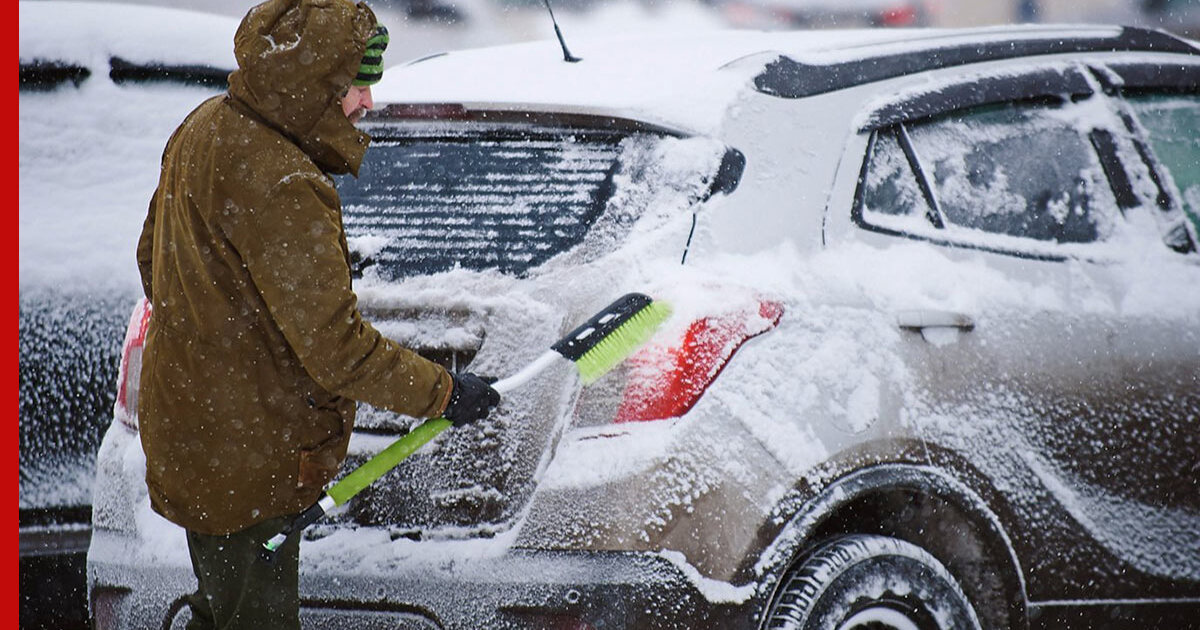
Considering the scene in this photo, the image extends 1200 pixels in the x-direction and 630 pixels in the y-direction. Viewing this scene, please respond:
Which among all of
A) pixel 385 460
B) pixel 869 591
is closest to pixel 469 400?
pixel 385 460

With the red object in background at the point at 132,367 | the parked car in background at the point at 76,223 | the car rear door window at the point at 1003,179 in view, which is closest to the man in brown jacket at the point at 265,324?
the red object in background at the point at 132,367

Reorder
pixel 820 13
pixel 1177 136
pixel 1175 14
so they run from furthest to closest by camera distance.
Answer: pixel 820 13 < pixel 1175 14 < pixel 1177 136

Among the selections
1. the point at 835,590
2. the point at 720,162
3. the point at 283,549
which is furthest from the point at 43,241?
the point at 835,590

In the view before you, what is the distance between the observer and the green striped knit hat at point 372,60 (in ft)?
8.17

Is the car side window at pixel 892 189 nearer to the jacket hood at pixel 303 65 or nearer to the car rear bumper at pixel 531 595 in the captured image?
the car rear bumper at pixel 531 595

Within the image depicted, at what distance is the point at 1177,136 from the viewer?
3600mm

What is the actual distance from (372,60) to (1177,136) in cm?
221

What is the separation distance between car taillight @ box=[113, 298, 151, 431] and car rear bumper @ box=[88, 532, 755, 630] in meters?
0.72

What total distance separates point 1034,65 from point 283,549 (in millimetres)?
2082

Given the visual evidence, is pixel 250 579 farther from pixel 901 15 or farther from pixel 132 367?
pixel 901 15

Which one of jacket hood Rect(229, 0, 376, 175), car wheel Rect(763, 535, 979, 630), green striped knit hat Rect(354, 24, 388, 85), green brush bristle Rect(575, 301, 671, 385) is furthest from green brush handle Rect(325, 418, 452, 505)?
car wheel Rect(763, 535, 979, 630)

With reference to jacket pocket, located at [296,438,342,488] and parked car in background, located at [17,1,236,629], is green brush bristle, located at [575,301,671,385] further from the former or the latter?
parked car in background, located at [17,1,236,629]

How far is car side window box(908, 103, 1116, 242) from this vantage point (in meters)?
3.10

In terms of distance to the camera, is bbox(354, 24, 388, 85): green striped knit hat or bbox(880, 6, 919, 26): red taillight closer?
bbox(354, 24, 388, 85): green striped knit hat
